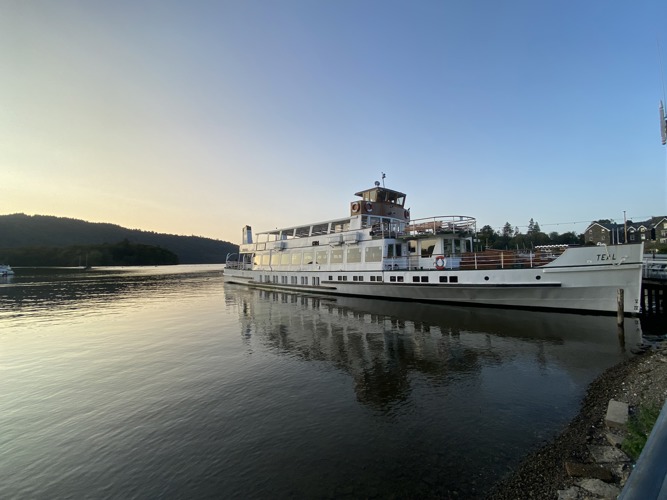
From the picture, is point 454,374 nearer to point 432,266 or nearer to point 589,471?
point 589,471

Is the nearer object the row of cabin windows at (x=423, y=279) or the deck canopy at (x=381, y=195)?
the row of cabin windows at (x=423, y=279)

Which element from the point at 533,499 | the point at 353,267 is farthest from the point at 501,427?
the point at 353,267

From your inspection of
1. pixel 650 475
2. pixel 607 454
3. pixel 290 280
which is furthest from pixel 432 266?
pixel 650 475

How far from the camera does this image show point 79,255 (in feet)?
438

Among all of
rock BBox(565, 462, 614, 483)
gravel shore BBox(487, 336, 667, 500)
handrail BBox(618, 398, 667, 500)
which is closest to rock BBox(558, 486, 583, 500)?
gravel shore BBox(487, 336, 667, 500)

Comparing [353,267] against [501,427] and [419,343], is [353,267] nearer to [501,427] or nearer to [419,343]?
[419,343]

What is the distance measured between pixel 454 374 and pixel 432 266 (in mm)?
14685

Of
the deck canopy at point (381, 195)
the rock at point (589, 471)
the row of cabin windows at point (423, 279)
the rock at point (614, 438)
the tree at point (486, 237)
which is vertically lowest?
the rock at point (589, 471)

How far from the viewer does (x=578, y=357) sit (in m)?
12.9

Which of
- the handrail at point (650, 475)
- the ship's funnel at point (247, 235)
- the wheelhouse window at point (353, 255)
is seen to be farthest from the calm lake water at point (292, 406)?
the ship's funnel at point (247, 235)

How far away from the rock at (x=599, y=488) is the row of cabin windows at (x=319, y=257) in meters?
22.8

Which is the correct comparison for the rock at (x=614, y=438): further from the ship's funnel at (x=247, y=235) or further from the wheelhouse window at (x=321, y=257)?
the ship's funnel at (x=247, y=235)

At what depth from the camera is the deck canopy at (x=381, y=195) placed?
3253 cm

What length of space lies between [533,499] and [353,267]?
25.0 meters
